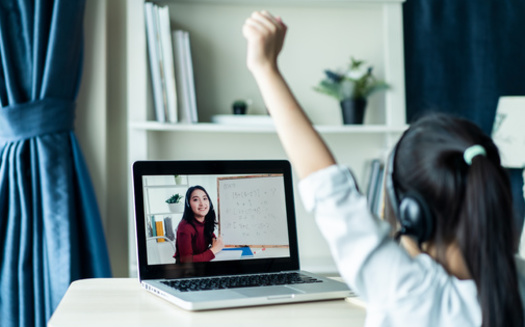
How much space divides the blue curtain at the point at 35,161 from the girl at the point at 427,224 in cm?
125

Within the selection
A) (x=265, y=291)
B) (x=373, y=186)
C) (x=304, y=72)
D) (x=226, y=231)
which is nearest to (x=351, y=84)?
(x=304, y=72)

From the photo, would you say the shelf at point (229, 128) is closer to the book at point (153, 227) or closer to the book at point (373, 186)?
the book at point (373, 186)

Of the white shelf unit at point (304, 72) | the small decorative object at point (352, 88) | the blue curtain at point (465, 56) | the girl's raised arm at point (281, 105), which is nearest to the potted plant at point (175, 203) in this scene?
the girl's raised arm at point (281, 105)

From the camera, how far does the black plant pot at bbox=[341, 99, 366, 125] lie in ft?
6.70

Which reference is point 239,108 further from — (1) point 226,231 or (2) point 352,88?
(1) point 226,231

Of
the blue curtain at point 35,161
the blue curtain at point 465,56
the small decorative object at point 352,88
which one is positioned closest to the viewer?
the blue curtain at point 35,161

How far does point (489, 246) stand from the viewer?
27.6 inches

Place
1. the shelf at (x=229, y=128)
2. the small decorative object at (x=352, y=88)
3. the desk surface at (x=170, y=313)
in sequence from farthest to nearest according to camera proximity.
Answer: the small decorative object at (x=352, y=88) < the shelf at (x=229, y=128) < the desk surface at (x=170, y=313)

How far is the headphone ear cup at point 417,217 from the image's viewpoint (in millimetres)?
728

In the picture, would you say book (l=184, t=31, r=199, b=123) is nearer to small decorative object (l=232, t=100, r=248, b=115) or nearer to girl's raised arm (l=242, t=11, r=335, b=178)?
small decorative object (l=232, t=100, r=248, b=115)

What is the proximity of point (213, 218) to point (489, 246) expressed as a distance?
2.04 ft

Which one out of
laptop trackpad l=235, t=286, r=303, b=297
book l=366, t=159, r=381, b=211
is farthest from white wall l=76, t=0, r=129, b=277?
laptop trackpad l=235, t=286, r=303, b=297

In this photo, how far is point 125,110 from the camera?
6.94 feet

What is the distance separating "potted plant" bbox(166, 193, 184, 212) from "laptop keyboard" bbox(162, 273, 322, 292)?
144mm
